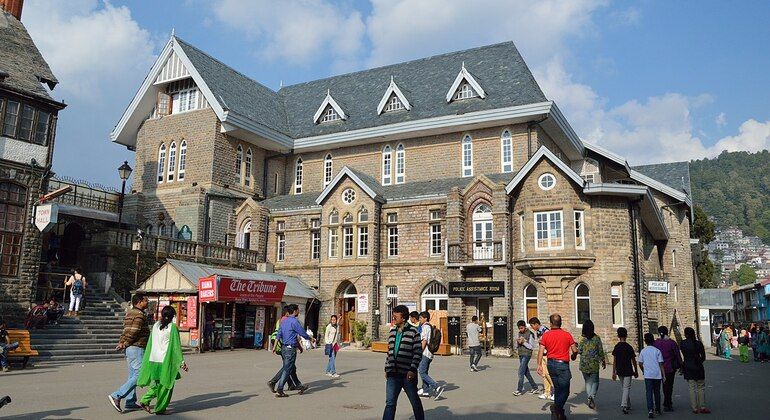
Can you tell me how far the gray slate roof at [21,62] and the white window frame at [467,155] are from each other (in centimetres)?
1895

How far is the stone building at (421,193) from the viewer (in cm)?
2605

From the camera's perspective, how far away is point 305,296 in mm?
29516

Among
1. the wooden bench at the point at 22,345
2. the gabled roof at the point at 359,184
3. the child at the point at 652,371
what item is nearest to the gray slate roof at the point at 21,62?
the wooden bench at the point at 22,345

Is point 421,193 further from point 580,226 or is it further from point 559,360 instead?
point 559,360

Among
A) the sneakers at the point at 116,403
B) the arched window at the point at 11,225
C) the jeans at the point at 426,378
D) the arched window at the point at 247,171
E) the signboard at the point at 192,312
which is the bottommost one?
the sneakers at the point at 116,403

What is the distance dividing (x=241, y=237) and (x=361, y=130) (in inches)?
346

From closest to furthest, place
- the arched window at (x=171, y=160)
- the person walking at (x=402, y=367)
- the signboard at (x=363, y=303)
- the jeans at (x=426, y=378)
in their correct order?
1. the person walking at (x=402, y=367)
2. the jeans at (x=426, y=378)
3. the signboard at (x=363, y=303)
4. the arched window at (x=171, y=160)

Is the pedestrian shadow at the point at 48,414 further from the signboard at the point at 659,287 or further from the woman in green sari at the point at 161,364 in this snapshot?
the signboard at the point at 659,287

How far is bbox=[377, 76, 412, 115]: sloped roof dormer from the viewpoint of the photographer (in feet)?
112

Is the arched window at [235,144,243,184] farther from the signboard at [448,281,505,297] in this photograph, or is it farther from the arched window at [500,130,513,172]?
the arched window at [500,130,513,172]

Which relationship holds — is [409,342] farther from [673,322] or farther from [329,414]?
[673,322]

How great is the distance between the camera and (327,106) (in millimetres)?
37188

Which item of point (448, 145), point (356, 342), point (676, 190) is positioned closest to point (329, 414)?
point (356, 342)

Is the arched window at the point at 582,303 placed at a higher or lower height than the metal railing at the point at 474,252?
lower
